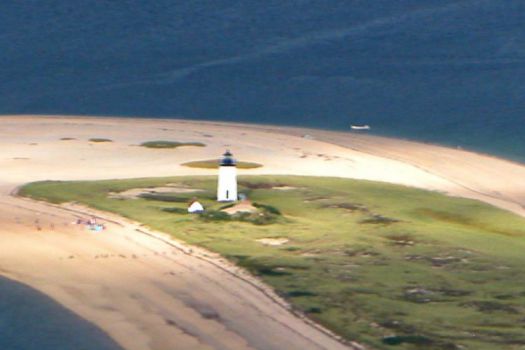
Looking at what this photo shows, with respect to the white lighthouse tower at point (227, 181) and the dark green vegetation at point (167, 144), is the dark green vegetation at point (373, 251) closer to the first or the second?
the white lighthouse tower at point (227, 181)

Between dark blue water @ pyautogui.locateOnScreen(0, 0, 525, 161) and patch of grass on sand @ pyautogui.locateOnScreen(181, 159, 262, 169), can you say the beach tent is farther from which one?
dark blue water @ pyautogui.locateOnScreen(0, 0, 525, 161)

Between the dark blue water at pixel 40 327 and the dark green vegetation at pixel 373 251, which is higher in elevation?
the dark green vegetation at pixel 373 251

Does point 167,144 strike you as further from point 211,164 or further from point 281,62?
point 281,62

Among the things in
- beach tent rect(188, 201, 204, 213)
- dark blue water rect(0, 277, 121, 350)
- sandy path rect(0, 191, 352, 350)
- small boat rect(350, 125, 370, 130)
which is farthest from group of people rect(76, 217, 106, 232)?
small boat rect(350, 125, 370, 130)

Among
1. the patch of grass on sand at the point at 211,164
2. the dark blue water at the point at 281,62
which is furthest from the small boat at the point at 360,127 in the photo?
the patch of grass on sand at the point at 211,164

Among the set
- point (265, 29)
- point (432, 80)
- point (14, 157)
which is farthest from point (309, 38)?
point (14, 157)

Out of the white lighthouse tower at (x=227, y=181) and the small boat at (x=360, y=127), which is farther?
the small boat at (x=360, y=127)

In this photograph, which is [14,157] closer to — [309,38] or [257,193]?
A: [257,193]
